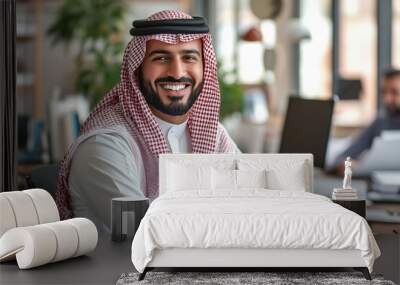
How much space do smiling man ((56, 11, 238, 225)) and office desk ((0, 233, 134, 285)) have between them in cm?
42

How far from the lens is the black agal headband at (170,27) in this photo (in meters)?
5.70

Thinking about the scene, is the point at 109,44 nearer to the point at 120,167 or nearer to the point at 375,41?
the point at 375,41

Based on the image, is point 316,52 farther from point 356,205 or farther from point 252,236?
point 252,236

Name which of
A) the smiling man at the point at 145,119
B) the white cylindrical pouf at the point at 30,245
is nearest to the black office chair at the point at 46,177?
the smiling man at the point at 145,119

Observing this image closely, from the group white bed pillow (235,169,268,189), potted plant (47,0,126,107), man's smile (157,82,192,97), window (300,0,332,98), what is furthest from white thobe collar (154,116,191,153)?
potted plant (47,0,126,107)

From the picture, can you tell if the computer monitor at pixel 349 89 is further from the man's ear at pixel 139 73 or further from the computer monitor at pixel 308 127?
the man's ear at pixel 139 73

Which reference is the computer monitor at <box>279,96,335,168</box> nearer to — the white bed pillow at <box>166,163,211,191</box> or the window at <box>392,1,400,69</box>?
the white bed pillow at <box>166,163,211,191</box>

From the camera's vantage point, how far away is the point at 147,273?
4.78m

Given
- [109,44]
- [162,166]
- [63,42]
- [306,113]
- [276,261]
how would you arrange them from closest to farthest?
1. [276,261]
2. [162,166]
3. [306,113]
4. [109,44]
5. [63,42]

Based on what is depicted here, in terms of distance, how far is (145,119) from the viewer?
224 inches

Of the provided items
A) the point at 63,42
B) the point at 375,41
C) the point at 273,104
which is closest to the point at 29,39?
the point at 63,42

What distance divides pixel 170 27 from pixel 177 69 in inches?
9.8

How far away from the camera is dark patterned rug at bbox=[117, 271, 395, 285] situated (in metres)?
4.53

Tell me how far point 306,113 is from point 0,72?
1842 mm
